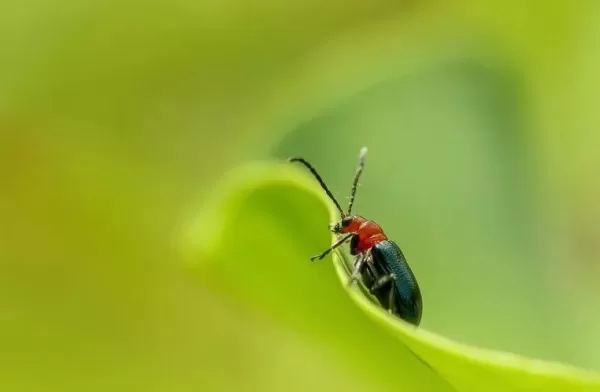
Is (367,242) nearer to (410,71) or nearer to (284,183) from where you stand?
(284,183)

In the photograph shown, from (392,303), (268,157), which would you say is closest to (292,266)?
(392,303)

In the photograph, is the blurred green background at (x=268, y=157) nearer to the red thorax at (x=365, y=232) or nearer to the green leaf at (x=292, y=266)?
the red thorax at (x=365, y=232)

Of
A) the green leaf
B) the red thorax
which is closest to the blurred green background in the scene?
the red thorax

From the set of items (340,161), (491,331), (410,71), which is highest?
(410,71)

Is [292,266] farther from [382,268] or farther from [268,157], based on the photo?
[268,157]

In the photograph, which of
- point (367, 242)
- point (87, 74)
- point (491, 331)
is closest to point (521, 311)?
point (491, 331)

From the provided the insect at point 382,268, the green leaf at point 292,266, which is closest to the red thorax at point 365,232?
the insect at point 382,268
